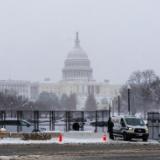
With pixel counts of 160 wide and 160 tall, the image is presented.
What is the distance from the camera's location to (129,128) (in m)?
35.0

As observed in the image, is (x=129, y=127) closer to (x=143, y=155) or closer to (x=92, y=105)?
(x=143, y=155)

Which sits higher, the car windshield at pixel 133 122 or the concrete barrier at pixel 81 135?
the car windshield at pixel 133 122

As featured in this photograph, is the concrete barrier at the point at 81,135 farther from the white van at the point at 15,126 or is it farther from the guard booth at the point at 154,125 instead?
the white van at the point at 15,126

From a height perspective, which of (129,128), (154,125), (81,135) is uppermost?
(154,125)

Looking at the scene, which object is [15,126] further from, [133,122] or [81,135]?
[133,122]

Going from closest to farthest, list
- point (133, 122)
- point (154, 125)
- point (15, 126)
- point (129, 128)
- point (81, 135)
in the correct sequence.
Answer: point (129, 128)
point (81, 135)
point (133, 122)
point (154, 125)
point (15, 126)

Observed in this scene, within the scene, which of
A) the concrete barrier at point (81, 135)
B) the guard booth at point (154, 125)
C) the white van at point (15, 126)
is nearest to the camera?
the concrete barrier at point (81, 135)

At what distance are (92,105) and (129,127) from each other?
149m

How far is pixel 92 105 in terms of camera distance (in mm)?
183625

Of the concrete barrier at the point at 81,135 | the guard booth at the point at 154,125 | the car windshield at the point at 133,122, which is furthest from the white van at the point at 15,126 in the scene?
the guard booth at the point at 154,125

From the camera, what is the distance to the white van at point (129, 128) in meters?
34.8

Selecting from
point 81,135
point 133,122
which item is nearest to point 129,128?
point 133,122

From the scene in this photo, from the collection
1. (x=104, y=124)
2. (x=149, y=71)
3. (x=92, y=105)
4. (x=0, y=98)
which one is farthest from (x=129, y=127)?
(x=92, y=105)

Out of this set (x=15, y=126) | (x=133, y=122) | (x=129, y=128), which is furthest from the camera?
(x=15, y=126)
